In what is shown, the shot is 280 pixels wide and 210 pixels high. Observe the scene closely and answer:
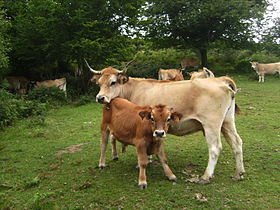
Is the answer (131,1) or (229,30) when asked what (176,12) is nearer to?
(229,30)

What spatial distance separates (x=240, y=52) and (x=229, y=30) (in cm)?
617

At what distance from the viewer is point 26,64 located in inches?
794

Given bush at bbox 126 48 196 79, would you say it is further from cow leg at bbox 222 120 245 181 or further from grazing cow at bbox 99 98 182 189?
cow leg at bbox 222 120 245 181

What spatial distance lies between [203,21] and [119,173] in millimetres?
17960

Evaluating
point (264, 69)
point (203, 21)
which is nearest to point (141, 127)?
point (203, 21)

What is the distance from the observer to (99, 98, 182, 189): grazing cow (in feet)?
16.6

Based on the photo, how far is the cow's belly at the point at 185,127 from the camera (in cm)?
586

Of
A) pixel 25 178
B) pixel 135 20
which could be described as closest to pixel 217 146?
pixel 25 178

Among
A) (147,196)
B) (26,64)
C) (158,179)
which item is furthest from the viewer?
(26,64)

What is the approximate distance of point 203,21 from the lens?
21.7 m

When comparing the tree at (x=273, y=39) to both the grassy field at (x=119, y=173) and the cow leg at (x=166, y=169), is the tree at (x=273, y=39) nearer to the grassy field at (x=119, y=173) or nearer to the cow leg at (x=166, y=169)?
the grassy field at (x=119, y=173)

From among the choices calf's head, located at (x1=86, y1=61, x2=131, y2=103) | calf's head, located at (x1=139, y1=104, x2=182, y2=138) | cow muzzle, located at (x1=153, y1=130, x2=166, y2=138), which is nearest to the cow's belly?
calf's head, located at (x1=139, y1=104, x2=182, y2=138)

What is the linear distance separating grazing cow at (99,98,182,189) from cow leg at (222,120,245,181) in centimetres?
126

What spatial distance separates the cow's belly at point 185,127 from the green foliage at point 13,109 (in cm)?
683
